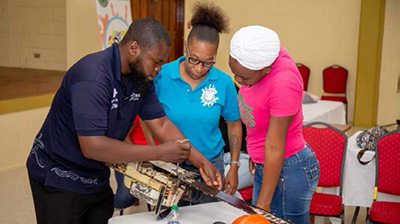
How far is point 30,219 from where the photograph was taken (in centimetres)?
395

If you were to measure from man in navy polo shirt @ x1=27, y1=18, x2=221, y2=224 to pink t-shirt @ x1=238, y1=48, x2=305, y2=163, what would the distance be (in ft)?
0.87

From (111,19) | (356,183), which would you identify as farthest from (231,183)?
(111,19)

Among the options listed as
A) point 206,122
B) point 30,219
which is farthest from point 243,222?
point 30,219

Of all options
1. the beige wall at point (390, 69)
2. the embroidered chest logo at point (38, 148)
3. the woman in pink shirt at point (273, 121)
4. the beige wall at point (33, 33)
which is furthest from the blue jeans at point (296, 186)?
the beige wall at point (390, 69)

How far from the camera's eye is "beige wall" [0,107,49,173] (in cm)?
511

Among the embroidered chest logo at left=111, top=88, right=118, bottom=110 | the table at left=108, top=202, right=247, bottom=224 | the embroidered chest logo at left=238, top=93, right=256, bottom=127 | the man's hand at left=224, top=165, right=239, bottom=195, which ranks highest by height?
the embroidered chest logo at left=111, top=88, right=118, bottom=110

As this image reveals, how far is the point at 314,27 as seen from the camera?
8.02 m

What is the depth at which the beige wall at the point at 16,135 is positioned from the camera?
5105 mm

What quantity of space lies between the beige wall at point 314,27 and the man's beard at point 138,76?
6.29 m

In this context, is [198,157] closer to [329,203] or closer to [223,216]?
[223,216]

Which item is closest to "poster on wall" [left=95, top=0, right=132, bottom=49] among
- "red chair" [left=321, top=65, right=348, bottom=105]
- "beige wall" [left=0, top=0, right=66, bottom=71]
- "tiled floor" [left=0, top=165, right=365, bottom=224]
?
"tiled floor" [left=0, top=165, right=365, bottom=224]

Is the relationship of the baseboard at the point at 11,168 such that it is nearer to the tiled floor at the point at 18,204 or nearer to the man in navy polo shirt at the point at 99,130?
the tiled floor at the point at 18,204

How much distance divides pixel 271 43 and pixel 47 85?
469cm

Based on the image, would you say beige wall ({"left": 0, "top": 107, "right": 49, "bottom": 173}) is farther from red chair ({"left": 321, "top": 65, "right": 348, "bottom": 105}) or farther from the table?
red chair ({"left": 321, "top": 65, "right": 348, "bottom": 105})
